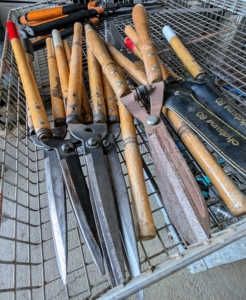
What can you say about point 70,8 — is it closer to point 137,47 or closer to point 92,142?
point 137,47

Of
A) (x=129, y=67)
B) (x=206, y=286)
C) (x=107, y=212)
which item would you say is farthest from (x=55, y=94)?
(x=206, y=286)

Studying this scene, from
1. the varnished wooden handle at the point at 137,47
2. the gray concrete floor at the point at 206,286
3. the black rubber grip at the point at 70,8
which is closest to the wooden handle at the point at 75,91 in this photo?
the varnished wooden handle at the point at 137,47

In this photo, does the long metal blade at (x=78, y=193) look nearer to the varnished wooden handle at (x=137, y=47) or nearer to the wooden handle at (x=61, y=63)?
the wooden handle at (x=61, y=63)

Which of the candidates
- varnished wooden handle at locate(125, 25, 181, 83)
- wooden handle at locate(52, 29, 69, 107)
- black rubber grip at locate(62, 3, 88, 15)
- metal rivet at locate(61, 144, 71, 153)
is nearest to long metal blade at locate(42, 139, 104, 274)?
Answer: metal rivet at locate(61, 144, 71, 153)

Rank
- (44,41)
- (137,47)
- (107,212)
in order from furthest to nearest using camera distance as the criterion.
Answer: (44,41), (137,47), (107,212)

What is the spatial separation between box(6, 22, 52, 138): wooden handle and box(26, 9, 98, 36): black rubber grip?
5.9 inches

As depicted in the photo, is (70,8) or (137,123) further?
(70,8)

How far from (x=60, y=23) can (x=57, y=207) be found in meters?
0.57

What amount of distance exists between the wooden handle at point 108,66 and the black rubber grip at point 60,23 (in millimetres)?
167

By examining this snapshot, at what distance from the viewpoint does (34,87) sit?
18.4 inches

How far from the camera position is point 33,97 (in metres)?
0.44

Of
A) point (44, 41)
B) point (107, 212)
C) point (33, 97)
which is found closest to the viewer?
point (107, 212)

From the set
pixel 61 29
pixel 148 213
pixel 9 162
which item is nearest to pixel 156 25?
pixel 61 29

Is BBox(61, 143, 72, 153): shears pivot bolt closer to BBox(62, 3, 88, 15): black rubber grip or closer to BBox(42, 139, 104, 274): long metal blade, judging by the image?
BBox(42, 139, 104, 274): long metal blade
